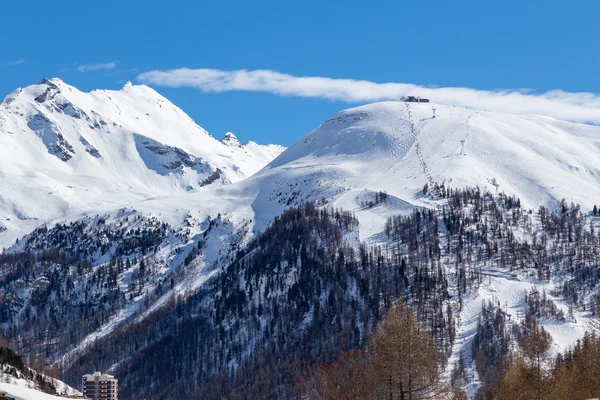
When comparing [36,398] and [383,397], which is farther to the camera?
[383,397]

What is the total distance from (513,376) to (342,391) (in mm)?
17789

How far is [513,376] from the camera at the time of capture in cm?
11244

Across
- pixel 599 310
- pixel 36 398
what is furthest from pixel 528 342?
pixel 36 398

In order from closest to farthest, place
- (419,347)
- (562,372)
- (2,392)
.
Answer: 1. (2,392)
2. (419,347)
3. (562,372)

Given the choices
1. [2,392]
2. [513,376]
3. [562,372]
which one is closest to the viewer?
[2,392]

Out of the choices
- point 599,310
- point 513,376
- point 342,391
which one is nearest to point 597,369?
point 599,310

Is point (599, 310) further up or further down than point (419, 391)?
further up

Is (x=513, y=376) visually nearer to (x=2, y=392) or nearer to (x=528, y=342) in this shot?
(x=528, y=342)

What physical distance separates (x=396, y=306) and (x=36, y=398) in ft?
104

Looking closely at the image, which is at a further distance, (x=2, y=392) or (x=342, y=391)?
(x=342, y=391)

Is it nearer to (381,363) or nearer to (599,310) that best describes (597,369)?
(599,310)

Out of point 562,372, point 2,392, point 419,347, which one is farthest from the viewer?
point 562,372

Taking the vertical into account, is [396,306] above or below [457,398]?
above

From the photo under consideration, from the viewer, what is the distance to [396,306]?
97938 mm
